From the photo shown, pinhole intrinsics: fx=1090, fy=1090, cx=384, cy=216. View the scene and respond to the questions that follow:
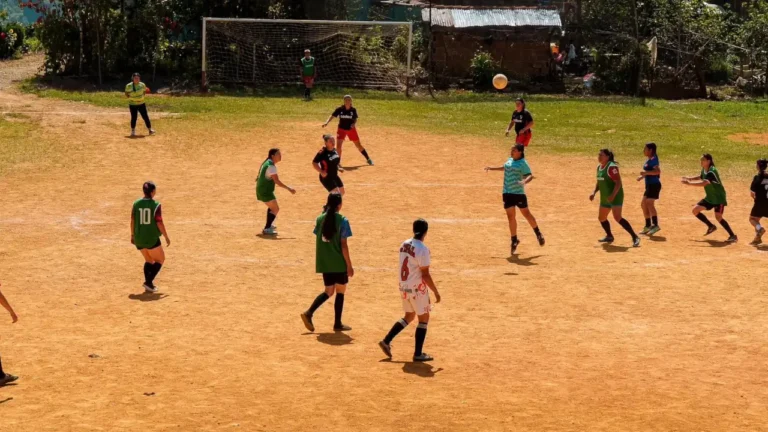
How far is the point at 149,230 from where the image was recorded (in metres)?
18.5

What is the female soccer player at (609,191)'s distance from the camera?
22.3 m

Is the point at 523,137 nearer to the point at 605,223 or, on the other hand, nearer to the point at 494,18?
the point at 605,223

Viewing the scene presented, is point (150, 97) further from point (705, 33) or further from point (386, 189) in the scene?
point (705, 33)

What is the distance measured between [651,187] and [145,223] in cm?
1106

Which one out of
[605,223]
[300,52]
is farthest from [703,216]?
[300,52]

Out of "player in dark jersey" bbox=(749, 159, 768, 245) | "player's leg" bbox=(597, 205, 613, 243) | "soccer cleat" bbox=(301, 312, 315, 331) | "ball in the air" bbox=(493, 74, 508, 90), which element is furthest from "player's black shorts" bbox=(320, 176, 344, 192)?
"ball in the air" bbox=(493, 74, 508, 90)

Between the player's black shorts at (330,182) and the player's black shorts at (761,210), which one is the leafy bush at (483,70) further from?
the player's black shorts at (761,210)

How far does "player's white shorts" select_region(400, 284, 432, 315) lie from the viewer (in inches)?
580

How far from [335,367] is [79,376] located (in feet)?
11.1

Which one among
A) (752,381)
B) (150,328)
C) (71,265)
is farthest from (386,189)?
(752,381)

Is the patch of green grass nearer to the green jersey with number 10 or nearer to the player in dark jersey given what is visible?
the player in dark jersey

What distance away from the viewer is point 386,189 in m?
28.2

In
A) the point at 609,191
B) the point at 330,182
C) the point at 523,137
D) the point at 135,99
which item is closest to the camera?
the point at 609,191

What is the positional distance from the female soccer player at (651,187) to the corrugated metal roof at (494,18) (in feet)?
85.1
